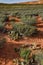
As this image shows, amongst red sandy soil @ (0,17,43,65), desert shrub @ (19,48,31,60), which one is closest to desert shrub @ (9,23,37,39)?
red sandy soil @ (0,17,43,65)

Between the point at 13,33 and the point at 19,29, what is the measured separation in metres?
0.76

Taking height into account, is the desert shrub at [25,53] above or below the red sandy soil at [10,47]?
above

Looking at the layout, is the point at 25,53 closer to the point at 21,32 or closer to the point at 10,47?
the point at 10,47

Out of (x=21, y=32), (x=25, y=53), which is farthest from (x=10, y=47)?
(x=21, y=32)

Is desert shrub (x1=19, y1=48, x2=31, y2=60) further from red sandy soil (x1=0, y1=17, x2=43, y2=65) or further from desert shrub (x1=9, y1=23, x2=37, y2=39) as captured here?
desert shrub (x1=9, y1=23, x2=37, y2=39)

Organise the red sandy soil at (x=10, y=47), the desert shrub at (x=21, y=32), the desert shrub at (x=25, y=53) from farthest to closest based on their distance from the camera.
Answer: the desert shrub at (x=21, y=32) < the desert shrub at (x=25, y=53) < the red sandy soil at (x=10, y=47)

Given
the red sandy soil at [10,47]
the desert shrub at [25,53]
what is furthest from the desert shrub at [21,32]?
the desert shrub at [25,53]

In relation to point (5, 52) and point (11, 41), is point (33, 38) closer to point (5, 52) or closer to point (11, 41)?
point (11, 41)

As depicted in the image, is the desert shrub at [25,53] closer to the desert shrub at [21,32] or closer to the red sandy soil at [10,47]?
the red sandy soil at [10,47]

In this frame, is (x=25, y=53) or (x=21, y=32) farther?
(x=21, y=32)

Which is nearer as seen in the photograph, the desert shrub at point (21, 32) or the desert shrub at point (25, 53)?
the desert shrub at point (25, 53)

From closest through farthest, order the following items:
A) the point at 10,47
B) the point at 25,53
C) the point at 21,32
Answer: the point at 25,53 < the point at 10,47 < the point at 21,32

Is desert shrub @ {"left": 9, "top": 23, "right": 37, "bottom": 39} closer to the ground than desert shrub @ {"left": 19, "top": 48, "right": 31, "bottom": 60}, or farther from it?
closer to the ground

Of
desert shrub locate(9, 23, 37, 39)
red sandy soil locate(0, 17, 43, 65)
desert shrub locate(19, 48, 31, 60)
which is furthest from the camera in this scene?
desert shrub locate(9, 23, 37, 39)
